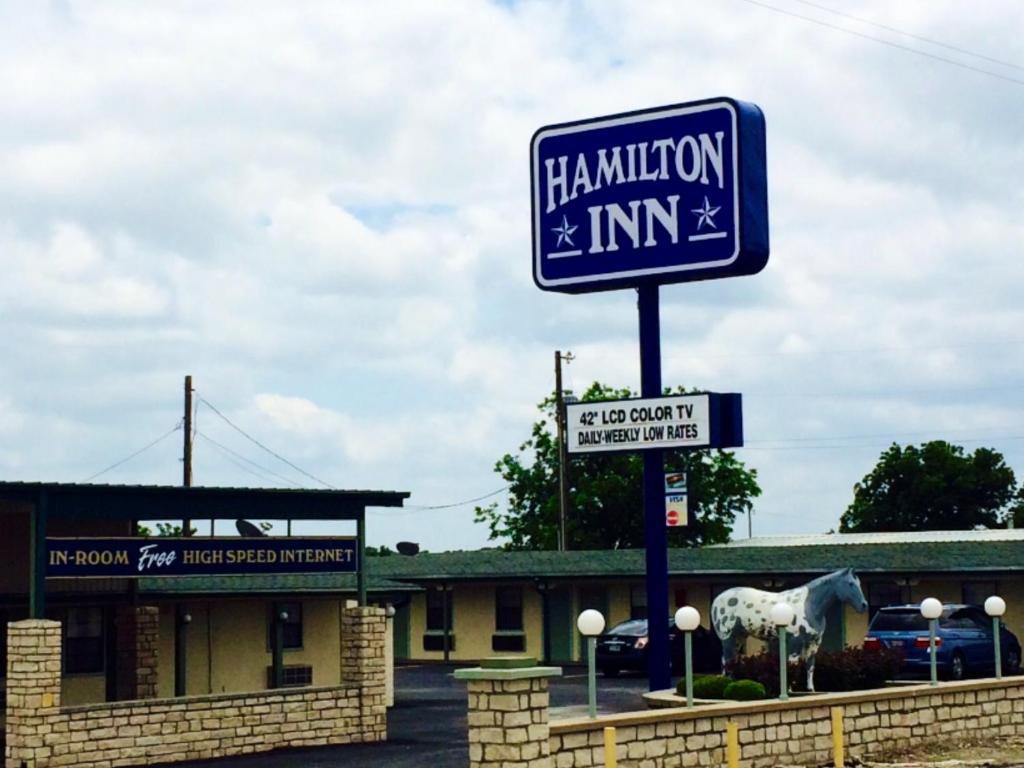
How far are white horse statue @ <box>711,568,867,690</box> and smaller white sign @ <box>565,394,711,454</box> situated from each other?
4079 millimetres

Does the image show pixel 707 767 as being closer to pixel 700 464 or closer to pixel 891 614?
pixel 891 614

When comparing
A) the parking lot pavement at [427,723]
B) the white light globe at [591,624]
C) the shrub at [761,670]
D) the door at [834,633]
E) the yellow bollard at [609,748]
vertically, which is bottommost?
the parking lot pavement at [427,723]

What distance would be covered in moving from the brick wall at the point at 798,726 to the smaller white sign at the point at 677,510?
120ft

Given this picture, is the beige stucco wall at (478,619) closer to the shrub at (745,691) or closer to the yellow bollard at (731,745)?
the shrub at (745,691)

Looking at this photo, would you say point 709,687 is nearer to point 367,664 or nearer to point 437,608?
point 367,664

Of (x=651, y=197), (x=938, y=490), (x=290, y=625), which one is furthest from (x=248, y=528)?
(x=938, y=490)

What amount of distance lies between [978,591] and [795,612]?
1758 cm

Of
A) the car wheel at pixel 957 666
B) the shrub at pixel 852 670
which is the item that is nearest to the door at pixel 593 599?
the car wheel at pixel 957 666

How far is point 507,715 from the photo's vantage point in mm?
18906

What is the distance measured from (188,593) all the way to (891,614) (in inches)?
609

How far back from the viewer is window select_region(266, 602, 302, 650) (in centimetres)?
3569

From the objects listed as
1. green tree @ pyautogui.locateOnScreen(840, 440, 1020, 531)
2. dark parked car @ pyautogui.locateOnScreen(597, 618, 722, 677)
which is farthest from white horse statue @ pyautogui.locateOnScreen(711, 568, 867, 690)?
green tree @ pyautogui.locateOnScreen(840, 440, 1020, 531)

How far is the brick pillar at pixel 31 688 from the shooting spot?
2584cm

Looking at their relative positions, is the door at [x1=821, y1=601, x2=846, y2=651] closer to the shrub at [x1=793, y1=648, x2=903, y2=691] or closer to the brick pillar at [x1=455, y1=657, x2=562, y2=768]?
the shrub at [x1=793, y1=648, x2=903, y2=691]
